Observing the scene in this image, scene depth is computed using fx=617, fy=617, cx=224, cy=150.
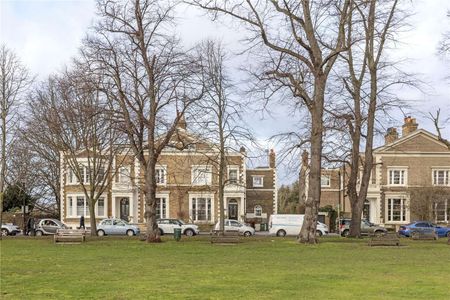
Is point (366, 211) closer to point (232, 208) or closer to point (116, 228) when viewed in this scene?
point (232, 208)

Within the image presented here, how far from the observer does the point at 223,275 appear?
16.4 m

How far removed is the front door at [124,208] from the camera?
212ft

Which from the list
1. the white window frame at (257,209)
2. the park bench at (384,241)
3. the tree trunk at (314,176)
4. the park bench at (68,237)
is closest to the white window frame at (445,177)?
the white window frame at (257,209)

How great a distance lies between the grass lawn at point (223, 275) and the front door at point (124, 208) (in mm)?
38785

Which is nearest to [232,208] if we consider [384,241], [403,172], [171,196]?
[171,196]

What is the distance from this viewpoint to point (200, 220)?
209 feet

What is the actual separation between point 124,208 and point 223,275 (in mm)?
49853

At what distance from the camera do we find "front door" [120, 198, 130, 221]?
6462 centimetres

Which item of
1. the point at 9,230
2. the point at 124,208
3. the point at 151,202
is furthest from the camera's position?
the point at 124,208

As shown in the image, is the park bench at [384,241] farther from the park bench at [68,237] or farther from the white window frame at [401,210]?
the white window frame at [401,210]

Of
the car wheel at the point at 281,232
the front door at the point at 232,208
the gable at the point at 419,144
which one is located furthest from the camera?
the gable at the point at 419,144

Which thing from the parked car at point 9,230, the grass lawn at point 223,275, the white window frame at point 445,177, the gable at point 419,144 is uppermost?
the gable at point 419,144

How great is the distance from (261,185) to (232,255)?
47304mm

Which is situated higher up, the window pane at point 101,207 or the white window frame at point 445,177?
the white window frame at point 445,177
